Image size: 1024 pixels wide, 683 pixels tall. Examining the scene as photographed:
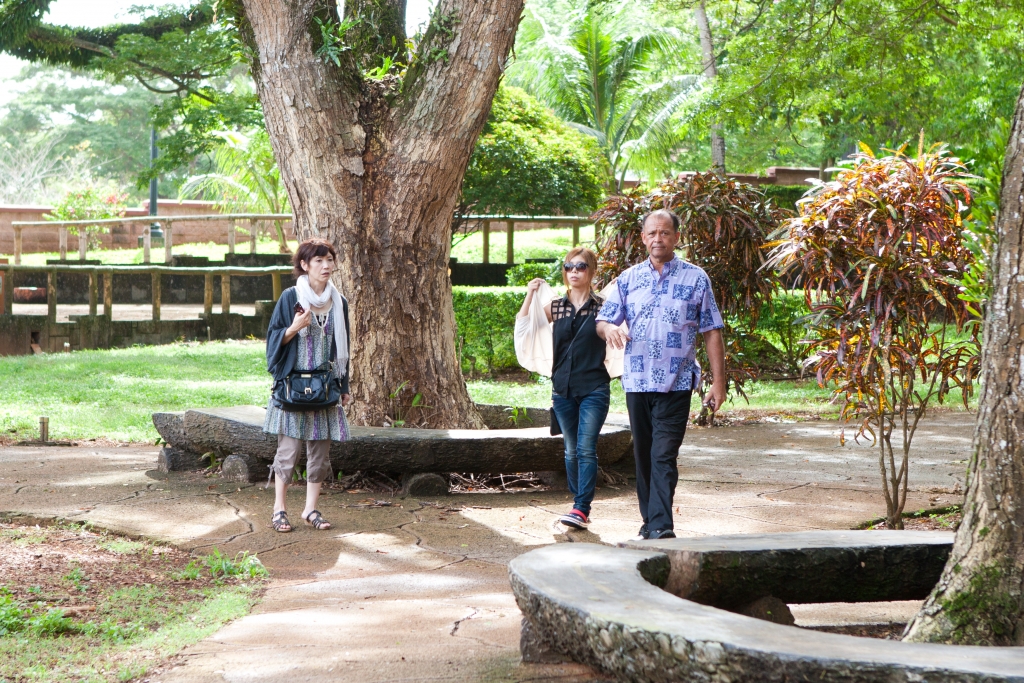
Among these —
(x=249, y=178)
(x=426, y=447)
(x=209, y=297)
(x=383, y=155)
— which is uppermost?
(x=249, y=178)

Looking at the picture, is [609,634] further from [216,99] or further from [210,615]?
[216,99]

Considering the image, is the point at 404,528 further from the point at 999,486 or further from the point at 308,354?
the point at 999,486

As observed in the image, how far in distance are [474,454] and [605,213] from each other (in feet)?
11.0

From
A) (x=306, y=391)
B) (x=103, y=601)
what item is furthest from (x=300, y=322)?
(x=103, y=601)

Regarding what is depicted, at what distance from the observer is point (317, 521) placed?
561cm

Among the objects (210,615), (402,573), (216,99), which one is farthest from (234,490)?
(216,99)

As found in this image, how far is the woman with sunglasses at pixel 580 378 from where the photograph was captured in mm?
5637

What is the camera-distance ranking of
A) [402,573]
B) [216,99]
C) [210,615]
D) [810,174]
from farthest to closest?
[810,174] < [216,99] < [402,573] < [210,615]

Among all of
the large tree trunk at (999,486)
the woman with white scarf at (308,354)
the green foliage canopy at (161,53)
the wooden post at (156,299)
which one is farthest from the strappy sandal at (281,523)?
the wooden post at (156,299)

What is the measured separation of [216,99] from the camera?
53.3ft

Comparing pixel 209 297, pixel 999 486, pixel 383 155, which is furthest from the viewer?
pixel 209 297

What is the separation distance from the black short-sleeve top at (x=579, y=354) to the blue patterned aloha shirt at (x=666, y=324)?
556 mm

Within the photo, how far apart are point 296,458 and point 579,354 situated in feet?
5.30

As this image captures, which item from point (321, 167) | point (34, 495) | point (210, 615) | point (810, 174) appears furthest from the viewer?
point (810, 174)
